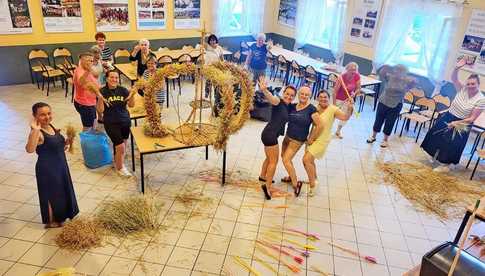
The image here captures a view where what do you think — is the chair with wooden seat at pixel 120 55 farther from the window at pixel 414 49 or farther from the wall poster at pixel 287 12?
the window at pixel 414 49

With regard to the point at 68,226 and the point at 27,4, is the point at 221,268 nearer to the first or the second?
the point at 68,226

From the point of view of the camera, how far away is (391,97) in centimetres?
706

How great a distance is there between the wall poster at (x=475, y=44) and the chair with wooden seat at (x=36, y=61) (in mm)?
9727

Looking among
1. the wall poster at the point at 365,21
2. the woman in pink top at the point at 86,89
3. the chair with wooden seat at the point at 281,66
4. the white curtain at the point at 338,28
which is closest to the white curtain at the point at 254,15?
→ the chair with wooden seat at the point at 281,66

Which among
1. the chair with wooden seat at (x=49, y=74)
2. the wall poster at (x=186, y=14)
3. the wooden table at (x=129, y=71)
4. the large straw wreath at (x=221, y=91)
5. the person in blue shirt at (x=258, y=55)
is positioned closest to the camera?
the large straw wreath at (x=221, y=91)

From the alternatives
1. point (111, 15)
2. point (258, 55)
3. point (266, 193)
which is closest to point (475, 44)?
point (258, 55)

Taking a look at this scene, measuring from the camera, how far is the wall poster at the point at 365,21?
9.57 metres

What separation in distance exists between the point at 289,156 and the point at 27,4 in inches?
291

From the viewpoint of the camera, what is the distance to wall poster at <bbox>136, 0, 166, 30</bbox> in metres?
10.0

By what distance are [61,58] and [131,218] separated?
6.65 m

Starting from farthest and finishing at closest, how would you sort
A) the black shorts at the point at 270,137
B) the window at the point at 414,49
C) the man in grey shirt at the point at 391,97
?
1. the window at the point at 414,49
2. the man in grey shirt at the point at 391,97
3. the black shorts at the point at 270,137

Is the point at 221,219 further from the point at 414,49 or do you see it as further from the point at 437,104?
the point at 414,49

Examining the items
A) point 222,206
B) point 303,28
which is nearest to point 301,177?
point 222,206

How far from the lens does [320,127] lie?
5188 millimetres
